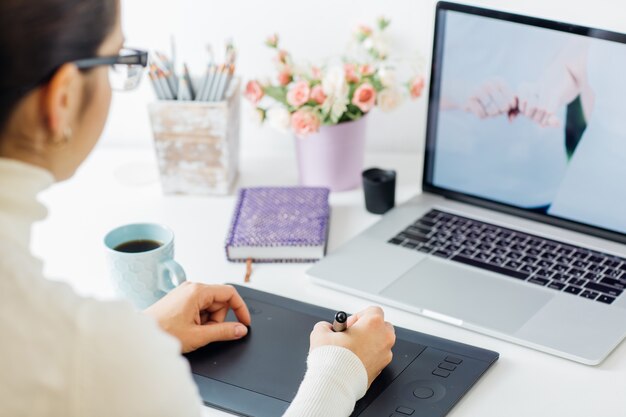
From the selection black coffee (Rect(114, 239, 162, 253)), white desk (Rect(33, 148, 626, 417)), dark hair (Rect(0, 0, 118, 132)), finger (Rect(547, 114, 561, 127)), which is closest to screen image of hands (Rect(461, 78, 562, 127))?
finger (Rect(547, 114, 561, 127))

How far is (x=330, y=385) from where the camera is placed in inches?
41.2

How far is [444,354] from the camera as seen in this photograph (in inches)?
46.4

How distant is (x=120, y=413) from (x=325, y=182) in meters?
0.91

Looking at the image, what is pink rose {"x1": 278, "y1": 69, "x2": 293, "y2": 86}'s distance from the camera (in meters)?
1.59

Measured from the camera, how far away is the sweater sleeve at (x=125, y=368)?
764mm

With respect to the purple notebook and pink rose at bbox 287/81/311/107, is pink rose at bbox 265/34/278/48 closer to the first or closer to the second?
pink rose at bbox 287/81/311/107

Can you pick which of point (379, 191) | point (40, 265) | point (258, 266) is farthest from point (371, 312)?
point (40, 265)

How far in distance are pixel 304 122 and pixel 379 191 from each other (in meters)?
0.17

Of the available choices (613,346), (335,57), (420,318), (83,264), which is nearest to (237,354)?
(420,318)

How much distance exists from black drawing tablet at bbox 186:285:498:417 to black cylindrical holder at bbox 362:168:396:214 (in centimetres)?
32

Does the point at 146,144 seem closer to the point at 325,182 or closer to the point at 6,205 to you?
the point at 325,182

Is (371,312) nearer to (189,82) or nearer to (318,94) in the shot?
(318,94)

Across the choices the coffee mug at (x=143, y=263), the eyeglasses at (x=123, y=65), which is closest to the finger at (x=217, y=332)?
the coffee mug at (x=143, y=263)

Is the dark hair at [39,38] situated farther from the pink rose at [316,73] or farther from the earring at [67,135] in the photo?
the pink rose at [316,73]
